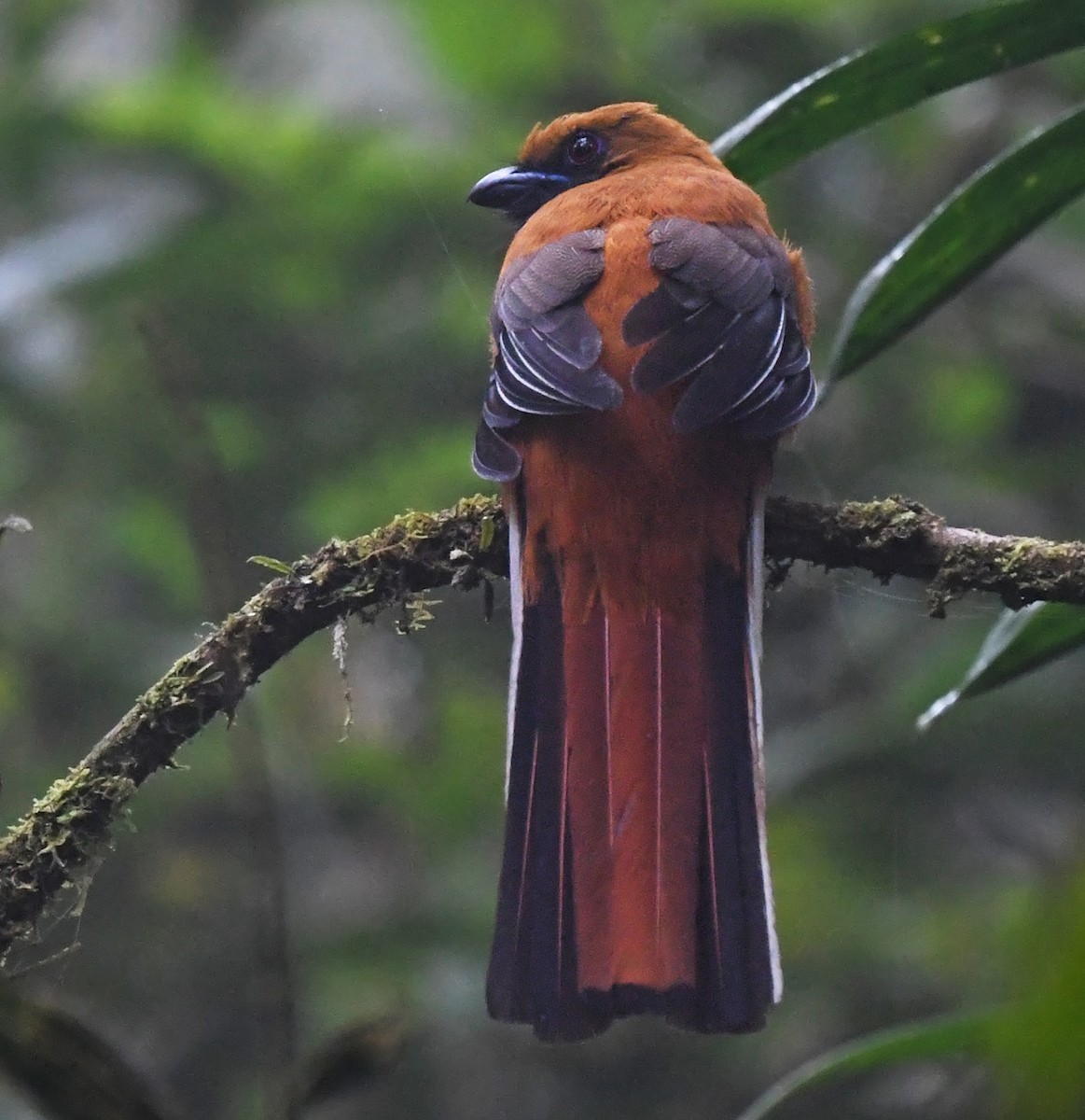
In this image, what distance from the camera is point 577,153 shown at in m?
3.18

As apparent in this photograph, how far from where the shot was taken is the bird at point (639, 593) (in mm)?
1701

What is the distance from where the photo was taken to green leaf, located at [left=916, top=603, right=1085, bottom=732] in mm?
1814

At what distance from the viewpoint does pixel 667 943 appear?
170cm

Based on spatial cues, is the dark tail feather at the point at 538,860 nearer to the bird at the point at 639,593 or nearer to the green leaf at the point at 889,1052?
the bird at the point at 639,593

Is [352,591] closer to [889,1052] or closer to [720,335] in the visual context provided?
[720,335]

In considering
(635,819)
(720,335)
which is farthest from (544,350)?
(635,819)

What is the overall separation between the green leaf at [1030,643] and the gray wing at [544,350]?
2.06 feet

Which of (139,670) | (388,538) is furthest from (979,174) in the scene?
(139,670)

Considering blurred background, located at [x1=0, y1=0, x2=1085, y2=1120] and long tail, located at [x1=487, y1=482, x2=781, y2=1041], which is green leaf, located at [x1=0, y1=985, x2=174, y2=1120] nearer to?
long tail, located at [x1=487, y1=482, x2=781, y2=1041]

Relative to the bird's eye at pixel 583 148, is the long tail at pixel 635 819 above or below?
below

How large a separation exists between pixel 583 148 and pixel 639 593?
1.43 metres

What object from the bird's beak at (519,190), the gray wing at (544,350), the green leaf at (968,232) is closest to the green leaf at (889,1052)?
the green leaf at (968,232)

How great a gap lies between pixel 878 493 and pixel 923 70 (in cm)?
229

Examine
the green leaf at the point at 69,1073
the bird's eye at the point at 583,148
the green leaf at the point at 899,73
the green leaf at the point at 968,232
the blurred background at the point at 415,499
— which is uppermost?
the green leaf at the point at 899,73
